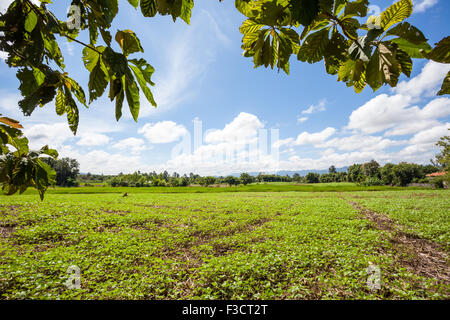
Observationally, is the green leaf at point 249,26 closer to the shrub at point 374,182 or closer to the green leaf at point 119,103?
the green leaf at point 119,103

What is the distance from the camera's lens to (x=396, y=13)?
0.53 meters

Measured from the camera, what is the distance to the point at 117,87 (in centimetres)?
58

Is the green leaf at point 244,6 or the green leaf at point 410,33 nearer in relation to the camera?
the green leaf at point 410,33

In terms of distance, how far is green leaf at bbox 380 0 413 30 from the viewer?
525mm

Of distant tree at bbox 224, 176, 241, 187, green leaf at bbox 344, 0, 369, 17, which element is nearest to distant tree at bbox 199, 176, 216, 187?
distant tree at bbox 224, 176, 241, 187

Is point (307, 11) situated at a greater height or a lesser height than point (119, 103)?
greater

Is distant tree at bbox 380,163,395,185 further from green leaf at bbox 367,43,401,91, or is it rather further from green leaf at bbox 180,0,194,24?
green leaf at bbox 180,0,194,24

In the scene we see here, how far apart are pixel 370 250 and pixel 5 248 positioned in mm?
10119

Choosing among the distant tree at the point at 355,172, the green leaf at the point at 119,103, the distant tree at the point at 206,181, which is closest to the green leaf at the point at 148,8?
the green leaf at the point at 119,103

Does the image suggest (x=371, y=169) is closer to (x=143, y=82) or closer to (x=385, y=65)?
(x=385, y=65)

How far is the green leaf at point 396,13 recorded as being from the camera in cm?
53

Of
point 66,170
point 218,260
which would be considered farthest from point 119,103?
point 66,170
